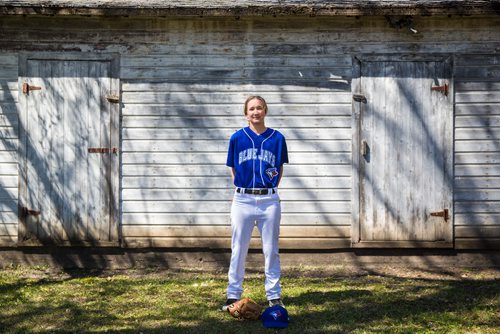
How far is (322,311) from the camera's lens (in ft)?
21.3

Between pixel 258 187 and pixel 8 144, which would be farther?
pixel 8 144

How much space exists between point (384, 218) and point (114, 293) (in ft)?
11.8

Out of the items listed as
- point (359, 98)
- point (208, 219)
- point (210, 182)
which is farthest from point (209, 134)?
point (359, 98)

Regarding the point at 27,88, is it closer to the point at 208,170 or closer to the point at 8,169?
the point at 8,169

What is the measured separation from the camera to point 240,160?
19.9 feet

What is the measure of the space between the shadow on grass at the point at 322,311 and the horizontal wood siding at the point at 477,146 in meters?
1.07

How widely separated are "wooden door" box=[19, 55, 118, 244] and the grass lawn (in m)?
0.61

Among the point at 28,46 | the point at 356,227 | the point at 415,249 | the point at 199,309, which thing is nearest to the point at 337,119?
→ the point at 356,227

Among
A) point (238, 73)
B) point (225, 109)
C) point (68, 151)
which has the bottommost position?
point (68, 151)

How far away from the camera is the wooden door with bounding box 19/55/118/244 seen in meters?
8.77

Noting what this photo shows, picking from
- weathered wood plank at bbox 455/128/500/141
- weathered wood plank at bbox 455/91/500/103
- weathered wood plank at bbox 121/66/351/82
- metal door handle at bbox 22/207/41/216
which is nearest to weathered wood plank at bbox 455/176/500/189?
weathered wood plank at bbox 455/128/500/141

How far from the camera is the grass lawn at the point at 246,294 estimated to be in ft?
19.7

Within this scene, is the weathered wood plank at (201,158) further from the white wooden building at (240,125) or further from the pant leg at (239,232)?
the pant leg at (239,232)

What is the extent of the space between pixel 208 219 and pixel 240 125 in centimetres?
130
